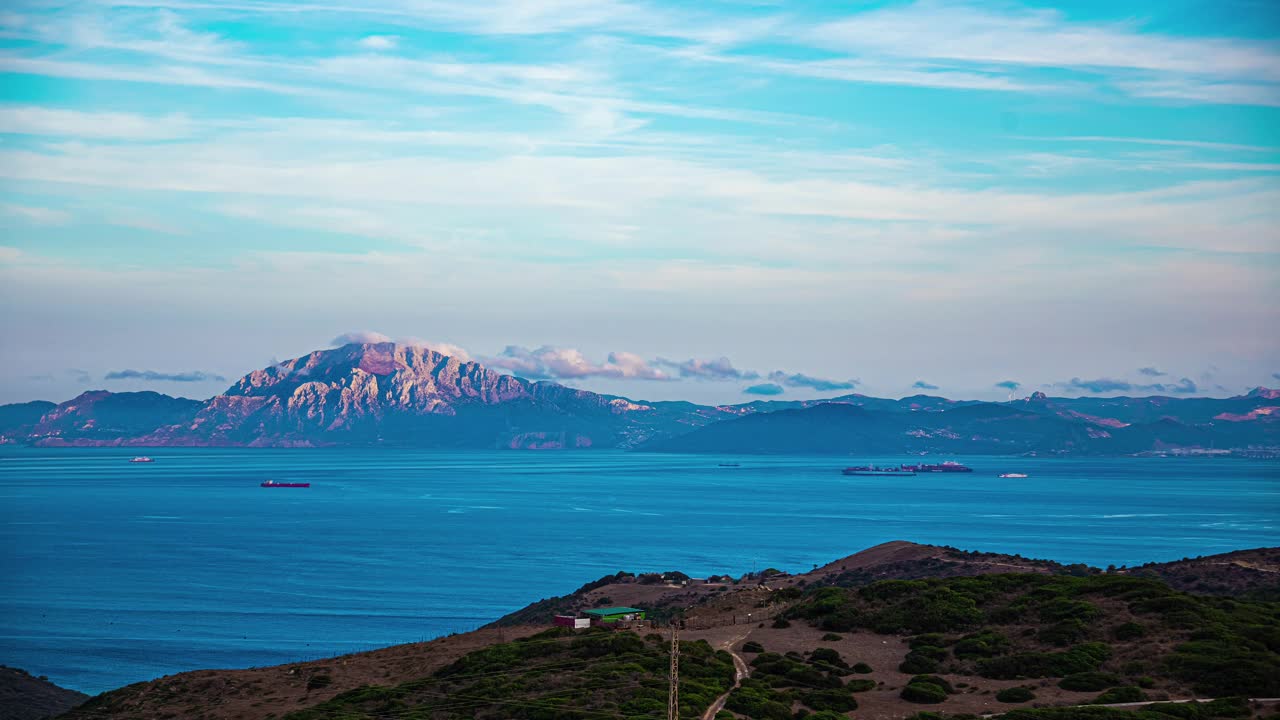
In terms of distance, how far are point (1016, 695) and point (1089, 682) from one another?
2.65 m

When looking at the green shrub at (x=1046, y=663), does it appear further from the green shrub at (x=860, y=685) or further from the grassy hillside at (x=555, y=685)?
the grassy hillside at (x=555, y=685)

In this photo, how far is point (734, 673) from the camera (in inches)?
1396

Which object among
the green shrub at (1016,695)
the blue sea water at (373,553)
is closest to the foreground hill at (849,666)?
the green shrub at (1016,695)

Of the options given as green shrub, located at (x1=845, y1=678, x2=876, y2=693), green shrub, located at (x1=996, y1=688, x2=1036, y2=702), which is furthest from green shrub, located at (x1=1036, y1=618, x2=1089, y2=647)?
green shrub, located at (x1=845, y1=678, x2=876, y2=693)

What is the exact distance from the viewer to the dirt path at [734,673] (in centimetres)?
3026

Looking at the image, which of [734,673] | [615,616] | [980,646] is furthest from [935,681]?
[615,616]

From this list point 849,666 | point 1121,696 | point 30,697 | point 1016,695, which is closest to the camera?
point 1121,696

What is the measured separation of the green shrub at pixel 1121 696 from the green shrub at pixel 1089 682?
0.80 metres

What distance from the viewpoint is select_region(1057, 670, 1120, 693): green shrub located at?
108ft

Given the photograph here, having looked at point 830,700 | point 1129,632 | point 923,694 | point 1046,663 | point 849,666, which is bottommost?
point 849,666

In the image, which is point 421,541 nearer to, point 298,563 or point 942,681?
point 298,563

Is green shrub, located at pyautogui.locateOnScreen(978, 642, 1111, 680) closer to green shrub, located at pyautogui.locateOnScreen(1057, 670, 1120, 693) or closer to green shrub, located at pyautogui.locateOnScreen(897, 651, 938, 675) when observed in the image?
green shrub, located at pyautogui.locateOnScreen(1057, 670, 1120, 693)

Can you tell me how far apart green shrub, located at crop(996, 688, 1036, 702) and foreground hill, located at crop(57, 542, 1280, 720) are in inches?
2.1

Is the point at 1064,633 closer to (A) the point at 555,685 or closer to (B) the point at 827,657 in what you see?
(B) the point at 827,657
